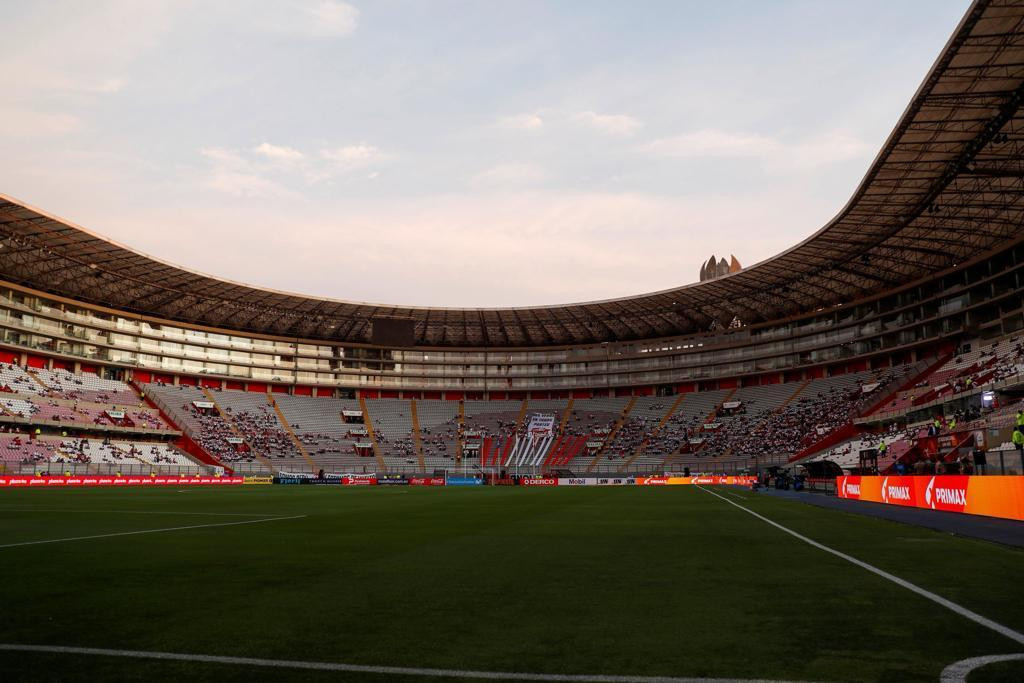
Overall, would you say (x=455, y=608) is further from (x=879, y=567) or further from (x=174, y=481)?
(x=174, y=481)

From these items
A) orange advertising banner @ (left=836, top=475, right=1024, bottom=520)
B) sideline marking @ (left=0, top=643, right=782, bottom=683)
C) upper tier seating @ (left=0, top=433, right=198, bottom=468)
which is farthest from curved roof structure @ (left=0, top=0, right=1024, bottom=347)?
sideline marking @ (left=0, top=643, right=782, bottom=683)

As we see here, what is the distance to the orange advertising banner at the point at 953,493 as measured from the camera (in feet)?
56.6

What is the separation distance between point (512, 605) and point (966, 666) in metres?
3.14

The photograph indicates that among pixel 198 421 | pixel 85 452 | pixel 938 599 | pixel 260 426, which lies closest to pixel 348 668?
pixel 938 599

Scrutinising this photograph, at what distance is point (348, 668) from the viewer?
400 cm

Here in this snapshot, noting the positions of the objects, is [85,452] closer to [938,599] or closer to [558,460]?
[558,460]

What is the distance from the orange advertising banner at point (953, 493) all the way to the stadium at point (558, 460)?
0.35ft

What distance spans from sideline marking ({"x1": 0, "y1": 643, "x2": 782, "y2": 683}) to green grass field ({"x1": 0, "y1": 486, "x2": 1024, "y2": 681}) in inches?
3.7

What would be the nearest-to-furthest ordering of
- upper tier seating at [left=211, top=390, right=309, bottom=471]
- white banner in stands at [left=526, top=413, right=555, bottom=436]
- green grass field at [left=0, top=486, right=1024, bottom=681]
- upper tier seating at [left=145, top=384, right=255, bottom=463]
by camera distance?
green grass field at [left=0, top=486, right=1024, bottom=681] → upper tier seating at [left=145, top=384, right=255, bottom=463] → upper tier seating at [left=211, top=390, right=309, bottom=471] → white banner in stands at [left=526, top=413, right=555, bottom=436]

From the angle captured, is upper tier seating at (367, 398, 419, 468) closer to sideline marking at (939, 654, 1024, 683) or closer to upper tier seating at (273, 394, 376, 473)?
upper tier seating at (273, 394, 376, 473)

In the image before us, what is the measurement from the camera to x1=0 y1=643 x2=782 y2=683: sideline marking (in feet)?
Answer: 12.5

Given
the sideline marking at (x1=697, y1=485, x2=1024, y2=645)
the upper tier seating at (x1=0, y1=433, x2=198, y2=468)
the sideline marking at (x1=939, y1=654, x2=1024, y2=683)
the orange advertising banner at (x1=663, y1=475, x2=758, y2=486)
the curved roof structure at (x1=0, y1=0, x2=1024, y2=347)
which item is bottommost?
the orange advertising banner at (x1=663, y1=475, x2=758, y2=486)

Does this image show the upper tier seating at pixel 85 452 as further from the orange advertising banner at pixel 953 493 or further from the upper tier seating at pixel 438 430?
the orange advertising banner at pixel 953 493

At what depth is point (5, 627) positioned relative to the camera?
4.93 meters
